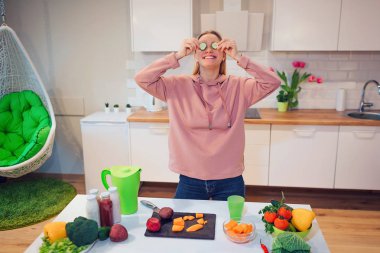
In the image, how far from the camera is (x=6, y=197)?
3.18 m

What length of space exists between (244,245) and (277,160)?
6.18 ft

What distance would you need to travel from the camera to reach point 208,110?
1.64 meters

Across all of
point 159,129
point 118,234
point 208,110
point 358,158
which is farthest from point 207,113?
point 358,158

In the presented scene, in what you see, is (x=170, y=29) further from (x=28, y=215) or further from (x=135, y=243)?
(x=135, y=243)

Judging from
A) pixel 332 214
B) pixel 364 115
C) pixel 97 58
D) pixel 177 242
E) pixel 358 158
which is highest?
pixel 97 58

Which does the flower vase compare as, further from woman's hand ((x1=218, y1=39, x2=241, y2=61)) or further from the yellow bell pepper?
the yellow bell pepper

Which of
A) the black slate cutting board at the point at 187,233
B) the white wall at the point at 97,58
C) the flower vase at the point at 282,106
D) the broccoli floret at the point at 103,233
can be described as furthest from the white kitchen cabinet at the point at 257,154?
the broccoli floret at the point at 103,233

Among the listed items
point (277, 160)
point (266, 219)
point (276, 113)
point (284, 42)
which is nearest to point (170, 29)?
point (284, 42)

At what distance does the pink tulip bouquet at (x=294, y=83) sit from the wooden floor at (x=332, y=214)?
891 millimetres

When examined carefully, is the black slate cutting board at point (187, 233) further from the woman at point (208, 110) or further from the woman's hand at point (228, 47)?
the woman's hand at point (228, 47)

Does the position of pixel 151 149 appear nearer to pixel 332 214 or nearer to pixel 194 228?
pixel 332 214

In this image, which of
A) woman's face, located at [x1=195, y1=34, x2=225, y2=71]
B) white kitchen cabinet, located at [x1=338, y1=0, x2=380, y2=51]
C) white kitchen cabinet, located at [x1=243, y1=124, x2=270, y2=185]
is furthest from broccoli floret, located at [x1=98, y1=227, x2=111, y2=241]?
white kitchen cabinet, located at [x1=338, y1=0, x2=380, y2=51]

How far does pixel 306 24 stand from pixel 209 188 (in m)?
1.96

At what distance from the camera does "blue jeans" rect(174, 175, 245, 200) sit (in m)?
1.64
